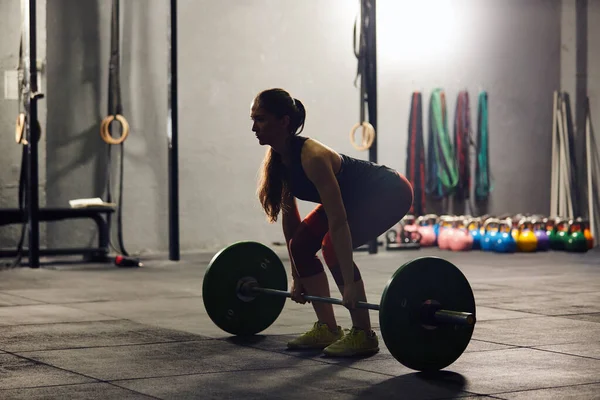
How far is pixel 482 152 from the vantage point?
10375 mm

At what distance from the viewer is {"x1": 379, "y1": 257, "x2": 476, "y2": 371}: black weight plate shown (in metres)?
3.28

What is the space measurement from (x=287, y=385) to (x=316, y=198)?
793 millimetres

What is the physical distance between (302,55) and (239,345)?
580cm

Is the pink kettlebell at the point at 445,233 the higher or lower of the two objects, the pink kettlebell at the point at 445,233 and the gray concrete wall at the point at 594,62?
the lower

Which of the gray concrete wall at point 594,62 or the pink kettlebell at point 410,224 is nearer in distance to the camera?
the pink kettlebell at point 410,224

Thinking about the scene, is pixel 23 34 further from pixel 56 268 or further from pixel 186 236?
pixel 186 236

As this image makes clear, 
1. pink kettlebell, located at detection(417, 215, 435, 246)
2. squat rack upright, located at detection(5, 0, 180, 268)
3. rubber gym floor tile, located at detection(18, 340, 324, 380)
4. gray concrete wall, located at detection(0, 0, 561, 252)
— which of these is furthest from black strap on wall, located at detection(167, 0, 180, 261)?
rubber gym floor tile, located at detection(18, 340, 324, 380)

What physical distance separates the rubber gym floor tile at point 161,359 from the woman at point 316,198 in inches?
9.6

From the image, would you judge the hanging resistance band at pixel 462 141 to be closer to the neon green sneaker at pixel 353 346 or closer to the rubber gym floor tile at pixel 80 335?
the rubber gym floor tile at pixel 80 335

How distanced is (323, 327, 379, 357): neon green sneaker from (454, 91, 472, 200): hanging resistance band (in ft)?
21.9

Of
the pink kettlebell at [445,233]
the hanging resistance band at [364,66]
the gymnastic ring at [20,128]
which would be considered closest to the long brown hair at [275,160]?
the gymnastic ring at [20,128]

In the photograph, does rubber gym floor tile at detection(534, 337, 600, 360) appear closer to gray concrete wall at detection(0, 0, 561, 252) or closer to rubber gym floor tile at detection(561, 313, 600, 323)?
rubber gym floor tile at detection(561, 313, 600, 323)

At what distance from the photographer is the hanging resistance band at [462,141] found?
1024 cm

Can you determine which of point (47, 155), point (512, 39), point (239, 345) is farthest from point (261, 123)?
point (512, 39)
